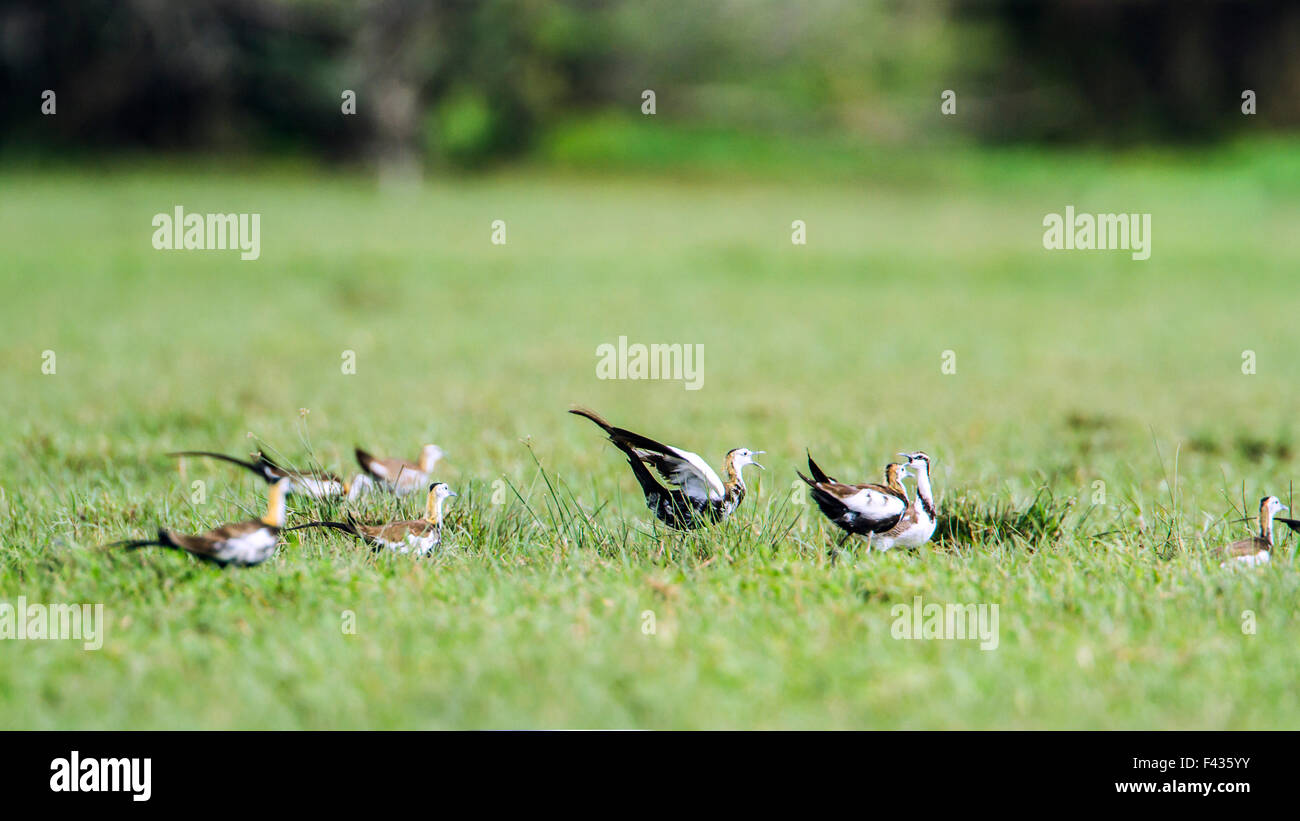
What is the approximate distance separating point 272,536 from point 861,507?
6.16ft

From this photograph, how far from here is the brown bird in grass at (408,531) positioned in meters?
4.04

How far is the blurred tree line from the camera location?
2550 cm

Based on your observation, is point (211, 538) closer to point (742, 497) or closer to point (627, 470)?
point (742, 497)

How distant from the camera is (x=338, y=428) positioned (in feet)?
22.4

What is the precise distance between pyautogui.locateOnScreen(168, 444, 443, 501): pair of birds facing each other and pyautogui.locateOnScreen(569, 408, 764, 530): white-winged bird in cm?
97

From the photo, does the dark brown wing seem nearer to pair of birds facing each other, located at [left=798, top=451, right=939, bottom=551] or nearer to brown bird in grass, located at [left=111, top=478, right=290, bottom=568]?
brown bird in grass, located at [left=111, top=478, right=290, bottom=568]

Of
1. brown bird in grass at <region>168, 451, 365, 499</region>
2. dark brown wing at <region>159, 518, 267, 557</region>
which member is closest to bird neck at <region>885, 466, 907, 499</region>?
brown bird in grass at <region>168, 451, 365, 499</region>

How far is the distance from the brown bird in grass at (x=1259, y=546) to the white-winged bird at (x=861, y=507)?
106 cm

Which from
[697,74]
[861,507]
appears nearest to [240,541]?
[861,507]

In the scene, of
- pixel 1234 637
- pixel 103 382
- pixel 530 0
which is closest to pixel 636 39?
pixel 530 0

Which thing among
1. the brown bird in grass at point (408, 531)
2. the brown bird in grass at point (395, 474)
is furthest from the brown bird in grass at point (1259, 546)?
the brown bird in grass at point (395, 474)

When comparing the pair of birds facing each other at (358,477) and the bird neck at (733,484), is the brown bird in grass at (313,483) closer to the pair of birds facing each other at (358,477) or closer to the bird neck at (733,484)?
the pair of birds facing each other at (358,477)
